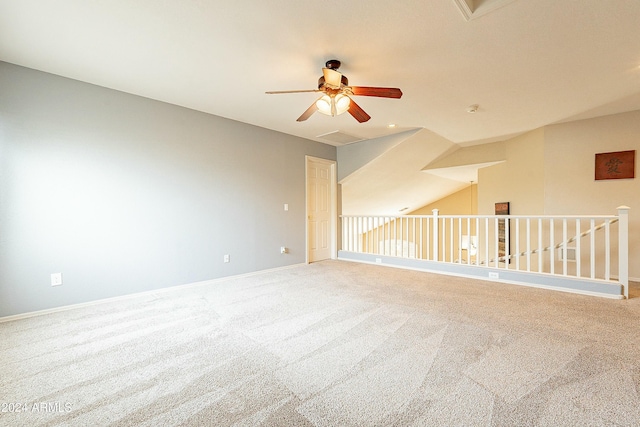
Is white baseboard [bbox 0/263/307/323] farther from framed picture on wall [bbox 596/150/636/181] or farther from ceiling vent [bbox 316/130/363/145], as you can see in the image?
framed picture on wall [bbox 596/150/636/181]

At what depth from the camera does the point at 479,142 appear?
224 inches

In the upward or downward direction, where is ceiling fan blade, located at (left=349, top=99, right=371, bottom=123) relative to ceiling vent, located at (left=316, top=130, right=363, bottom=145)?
downward

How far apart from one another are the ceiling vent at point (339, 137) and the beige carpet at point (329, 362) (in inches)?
120

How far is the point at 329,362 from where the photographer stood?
1807mm

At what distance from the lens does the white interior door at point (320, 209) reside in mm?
5422

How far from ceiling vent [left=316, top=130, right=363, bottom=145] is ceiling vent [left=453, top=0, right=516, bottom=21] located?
294 centimetres

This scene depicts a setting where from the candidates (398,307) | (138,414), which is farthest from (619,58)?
(138,414)

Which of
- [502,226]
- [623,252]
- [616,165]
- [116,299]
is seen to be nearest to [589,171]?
[616,165]

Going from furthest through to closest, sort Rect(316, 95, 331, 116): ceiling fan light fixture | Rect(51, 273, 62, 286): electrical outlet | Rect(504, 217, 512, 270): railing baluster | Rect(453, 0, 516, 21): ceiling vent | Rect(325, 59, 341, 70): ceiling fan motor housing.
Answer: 1. Rect(504, 217, 512, 270): railing baluster
2. Rect(51, 273, 62, 286): electrical outlet
3. Rect(316, 95, 331, 116): ceiling fan light fixture
4. Rect(325, 59, 341, 70): ceiling fan motor housing
5. Rect(453, 0, 516, 21): ceiling vent

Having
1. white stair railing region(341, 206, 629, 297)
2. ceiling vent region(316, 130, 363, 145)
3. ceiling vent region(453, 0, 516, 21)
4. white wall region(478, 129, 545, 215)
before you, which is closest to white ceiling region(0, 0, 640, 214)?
ceiling vent region(453, 0, 516, 21)

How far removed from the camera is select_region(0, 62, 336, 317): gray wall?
260 centimetres

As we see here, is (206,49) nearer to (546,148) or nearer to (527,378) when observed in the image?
(527,378)

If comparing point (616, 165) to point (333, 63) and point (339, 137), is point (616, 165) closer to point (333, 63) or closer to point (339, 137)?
point (339, 137)

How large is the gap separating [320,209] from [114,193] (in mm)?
3510
